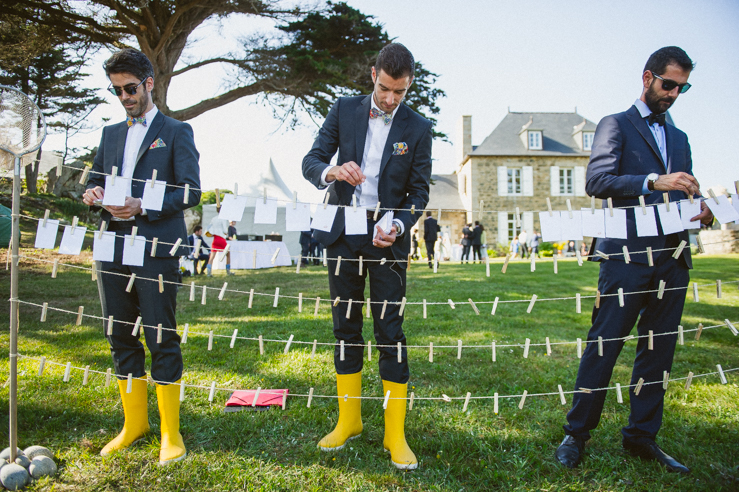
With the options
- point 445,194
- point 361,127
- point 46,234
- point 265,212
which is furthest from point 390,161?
point 445,194

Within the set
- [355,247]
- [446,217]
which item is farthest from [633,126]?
[446,217]

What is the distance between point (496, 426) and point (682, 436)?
1.06m

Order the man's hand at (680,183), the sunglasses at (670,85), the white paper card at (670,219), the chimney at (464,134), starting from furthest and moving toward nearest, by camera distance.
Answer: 1. the chimney at (464,134)
2. the sunglasses at (670,85)
3. the white paper card at (670,219)
4. the man's hand at (680,183)

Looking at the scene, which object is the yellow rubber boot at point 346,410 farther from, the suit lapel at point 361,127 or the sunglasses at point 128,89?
the sunglasses at point 128,89

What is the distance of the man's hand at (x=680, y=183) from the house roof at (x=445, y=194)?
28.1 m

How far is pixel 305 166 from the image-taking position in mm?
2270

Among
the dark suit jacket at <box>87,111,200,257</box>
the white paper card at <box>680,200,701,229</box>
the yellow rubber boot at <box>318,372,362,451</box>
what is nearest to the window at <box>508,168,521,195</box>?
the white paper card at <box>680,200,701,229</box>

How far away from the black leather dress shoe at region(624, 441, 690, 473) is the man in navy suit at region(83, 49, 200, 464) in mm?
2371

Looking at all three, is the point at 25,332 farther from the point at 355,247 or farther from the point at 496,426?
the point at 496,426

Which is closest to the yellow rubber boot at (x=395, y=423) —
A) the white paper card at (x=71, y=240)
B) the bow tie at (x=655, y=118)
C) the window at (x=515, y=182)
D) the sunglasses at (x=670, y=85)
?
the white paper card at (x=71, y=240)

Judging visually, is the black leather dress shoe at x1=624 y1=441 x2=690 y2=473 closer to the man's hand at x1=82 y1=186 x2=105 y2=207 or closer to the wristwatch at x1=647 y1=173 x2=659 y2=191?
the wristwatch at x1=647 y1=173 x2=659 y2=191

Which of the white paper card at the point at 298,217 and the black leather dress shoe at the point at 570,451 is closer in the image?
the white paper card at the point at 298,217

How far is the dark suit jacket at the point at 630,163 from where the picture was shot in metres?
2.18

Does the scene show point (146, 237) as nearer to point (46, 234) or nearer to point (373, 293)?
point (46, 234)
